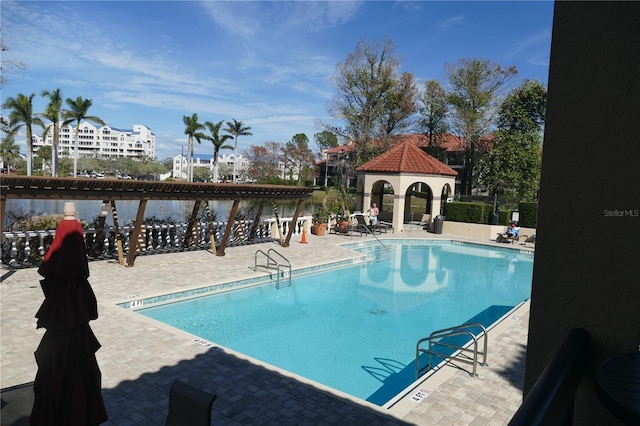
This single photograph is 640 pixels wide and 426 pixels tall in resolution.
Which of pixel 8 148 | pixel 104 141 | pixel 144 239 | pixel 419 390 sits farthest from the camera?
pixel 104 141

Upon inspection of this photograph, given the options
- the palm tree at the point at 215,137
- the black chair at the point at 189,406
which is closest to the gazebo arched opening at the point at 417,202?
the black chair at the point at 189,406

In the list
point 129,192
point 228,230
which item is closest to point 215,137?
point 228,230

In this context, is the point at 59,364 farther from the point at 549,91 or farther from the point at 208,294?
the point at 208,294

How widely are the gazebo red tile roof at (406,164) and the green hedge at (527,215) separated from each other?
5096 mm

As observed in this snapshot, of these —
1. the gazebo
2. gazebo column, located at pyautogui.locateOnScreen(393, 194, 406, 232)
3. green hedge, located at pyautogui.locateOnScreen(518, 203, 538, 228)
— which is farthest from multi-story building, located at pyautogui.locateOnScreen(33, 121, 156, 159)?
green hedge, located at pyautogui.locateOnScreen(518, 203, 538, 228)

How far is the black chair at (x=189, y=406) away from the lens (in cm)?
374

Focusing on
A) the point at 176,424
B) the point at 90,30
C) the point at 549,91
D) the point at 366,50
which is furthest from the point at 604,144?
the point at 366,50

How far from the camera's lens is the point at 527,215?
23891 millimetres

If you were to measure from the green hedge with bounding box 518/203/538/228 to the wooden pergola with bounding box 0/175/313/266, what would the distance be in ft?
45.2

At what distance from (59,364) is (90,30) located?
48.6 feet

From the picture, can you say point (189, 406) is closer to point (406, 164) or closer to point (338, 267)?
point (338, 267)

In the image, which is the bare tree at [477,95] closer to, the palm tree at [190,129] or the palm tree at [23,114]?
the palm tree at [190,129]

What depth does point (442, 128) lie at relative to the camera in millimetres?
45656

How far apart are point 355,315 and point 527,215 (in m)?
16.7
